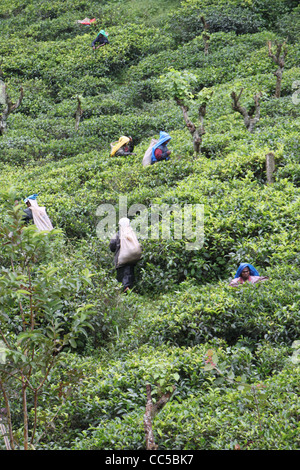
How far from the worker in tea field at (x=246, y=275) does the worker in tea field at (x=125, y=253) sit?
172 centimetres

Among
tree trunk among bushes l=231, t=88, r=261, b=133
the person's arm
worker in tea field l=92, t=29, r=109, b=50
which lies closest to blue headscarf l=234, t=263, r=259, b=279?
the person's arm

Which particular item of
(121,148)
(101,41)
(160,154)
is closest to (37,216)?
(160,154)

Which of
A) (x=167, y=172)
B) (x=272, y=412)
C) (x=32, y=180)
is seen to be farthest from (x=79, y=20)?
(x=272, y=412)

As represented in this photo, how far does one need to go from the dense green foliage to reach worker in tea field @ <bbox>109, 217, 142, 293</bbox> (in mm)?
202

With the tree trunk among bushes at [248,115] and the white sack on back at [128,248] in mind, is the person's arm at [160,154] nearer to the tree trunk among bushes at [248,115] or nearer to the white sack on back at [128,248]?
the tree trunk among bushes at [248,115]

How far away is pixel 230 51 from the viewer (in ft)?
66.7

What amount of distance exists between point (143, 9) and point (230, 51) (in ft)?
27.7

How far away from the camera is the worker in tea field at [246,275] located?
7.78 m

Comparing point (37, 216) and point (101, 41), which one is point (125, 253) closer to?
point (37, 216)

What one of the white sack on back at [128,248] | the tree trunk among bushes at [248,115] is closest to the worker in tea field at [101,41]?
the tree trunk among bushes at [248,115]

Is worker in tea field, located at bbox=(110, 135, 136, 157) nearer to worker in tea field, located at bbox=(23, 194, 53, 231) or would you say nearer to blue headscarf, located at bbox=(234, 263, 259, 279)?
worker in tea field, located at bbox=(23, 194, 53, 231)

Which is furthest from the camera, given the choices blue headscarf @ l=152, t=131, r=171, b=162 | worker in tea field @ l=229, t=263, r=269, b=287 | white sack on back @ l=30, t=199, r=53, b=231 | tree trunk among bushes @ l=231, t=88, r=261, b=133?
tree trunk among bushes @ l=231, t=88, r=261, b=133

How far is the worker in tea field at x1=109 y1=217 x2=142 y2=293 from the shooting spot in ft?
→ 28.8
